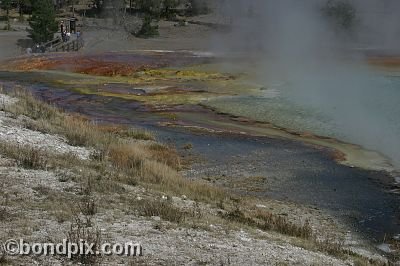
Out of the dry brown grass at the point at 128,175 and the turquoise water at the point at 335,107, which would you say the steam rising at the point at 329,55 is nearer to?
the turquoise water at the point at 335,107

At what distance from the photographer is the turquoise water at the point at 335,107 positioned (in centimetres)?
1520

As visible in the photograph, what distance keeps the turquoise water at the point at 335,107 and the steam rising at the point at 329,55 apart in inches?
1.0

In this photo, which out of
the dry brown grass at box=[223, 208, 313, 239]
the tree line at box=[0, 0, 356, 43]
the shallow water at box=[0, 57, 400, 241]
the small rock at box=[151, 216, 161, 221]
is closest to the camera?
the small rock at box=[151, 216, 161, 221]

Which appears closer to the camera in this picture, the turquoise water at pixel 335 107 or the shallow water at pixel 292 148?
the shallow water at pixel 292 148

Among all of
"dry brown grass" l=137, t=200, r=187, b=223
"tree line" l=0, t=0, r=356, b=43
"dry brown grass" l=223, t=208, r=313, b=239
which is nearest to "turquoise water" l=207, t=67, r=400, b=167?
"dry brown grass" l=223, t=208, r=313, b=239

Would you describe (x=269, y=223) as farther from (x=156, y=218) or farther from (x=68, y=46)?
(x=68, y=46)

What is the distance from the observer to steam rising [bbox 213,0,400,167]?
16.9 m

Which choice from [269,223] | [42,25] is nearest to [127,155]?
[269,223]

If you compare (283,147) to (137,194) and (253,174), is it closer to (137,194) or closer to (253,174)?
(253,174)

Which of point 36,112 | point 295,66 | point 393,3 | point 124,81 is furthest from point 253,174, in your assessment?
point 393,3

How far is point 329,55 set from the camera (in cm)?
3534

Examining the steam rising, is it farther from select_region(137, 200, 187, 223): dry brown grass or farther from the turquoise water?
select_region(137, 200, 187, 223): dry brown grass

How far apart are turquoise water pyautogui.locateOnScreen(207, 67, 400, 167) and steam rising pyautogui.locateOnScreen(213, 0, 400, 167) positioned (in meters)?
0.03

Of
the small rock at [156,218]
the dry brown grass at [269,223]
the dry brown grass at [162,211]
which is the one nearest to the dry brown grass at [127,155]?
the dry brown grass at [269,223]
